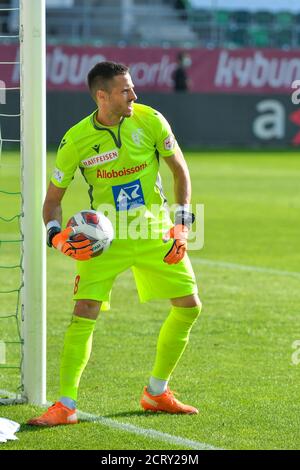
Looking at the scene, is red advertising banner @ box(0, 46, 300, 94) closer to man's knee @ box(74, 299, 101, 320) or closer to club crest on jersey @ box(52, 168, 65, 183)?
club crest on jersey @ box(52, 168, 65, 183)

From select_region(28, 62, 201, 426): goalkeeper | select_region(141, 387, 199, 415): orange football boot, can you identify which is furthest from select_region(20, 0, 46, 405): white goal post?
select_region(141, 387, 199, 415): orange football boot

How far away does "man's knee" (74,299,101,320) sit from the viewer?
5.89 meters

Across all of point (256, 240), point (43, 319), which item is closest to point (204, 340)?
point (43, 319)

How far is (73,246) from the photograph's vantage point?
18.8 ft

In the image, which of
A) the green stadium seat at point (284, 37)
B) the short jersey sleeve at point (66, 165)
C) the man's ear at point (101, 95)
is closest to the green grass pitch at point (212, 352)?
the short jersey sleeve at point (66, 165)

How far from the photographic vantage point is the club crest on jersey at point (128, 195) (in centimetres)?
604

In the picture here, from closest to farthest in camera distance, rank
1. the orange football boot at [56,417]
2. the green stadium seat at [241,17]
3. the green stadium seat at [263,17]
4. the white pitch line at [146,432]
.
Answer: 1. the white pitch line at [146,432]
2. the orange football boot at [56,417]
3. the green stadium seat at [241,17]
4. the green stadium seat at [263,17]

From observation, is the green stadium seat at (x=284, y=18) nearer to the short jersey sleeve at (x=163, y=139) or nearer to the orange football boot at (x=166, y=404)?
the short jersey sleeve at (x=163, y=139)

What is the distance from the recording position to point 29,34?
612cm

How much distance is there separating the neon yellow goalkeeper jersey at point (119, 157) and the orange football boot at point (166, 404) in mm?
1052

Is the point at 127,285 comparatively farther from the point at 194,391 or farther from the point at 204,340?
the point at 194,391

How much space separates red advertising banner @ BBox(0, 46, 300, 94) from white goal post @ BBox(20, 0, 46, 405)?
22817 millimetres

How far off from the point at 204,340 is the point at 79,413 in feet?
7.08

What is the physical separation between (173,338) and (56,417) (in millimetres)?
865
